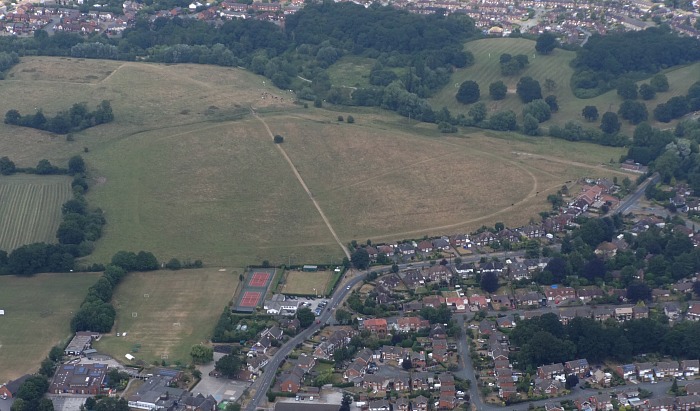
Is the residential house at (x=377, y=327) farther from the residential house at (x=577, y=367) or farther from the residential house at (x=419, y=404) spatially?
the residential house at (x=577, y=367)

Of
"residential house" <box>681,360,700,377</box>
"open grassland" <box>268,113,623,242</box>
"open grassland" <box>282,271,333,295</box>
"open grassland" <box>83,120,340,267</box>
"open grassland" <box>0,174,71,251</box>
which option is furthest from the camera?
"open grassland" <box>268,113,623,242</box>

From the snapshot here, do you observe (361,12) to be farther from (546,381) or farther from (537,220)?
(546,381)

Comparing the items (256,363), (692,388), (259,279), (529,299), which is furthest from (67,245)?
(692,388)

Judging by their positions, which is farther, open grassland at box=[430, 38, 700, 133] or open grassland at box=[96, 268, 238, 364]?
open grassland at box=[430, 38, 700, 133]

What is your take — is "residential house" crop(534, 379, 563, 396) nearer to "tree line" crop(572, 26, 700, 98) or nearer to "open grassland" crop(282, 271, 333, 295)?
"open grassland" crop(282, 271, 333, 295)

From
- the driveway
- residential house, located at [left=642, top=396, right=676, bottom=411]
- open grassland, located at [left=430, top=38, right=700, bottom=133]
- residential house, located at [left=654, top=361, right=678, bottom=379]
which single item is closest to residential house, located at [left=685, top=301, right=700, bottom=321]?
residential house, located at [left=654, top=361, right=678, bottom=379]

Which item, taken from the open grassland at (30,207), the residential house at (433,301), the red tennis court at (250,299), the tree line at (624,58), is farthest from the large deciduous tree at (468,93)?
the red tennis court at (250,299)

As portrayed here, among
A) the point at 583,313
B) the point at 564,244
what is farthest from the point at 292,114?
the point at 583,313
